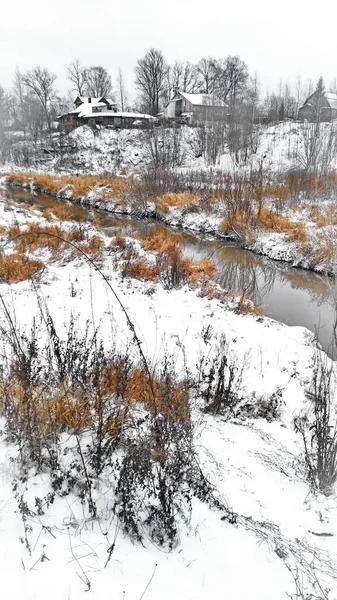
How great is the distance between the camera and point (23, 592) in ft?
5.38

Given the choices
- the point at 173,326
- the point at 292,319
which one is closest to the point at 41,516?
the point at 173,326

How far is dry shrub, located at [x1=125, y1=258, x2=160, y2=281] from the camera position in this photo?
9.20 m

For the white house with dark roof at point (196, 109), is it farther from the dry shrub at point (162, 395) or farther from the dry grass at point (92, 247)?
the dry shrub at point (162, 395)

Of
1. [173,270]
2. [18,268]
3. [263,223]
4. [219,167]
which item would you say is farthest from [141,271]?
[219,167]

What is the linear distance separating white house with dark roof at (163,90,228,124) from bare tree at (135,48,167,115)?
10.5 metres

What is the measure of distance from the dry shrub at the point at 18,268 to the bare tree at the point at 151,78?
188ft

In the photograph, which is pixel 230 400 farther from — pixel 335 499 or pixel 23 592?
pixel 23 592

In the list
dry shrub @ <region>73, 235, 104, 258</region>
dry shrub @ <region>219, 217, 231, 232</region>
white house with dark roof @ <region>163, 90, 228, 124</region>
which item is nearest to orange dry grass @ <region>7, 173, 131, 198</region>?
dry shrub @ <region>219, 217, 231, 232</region>

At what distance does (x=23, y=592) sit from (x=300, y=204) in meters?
16.7

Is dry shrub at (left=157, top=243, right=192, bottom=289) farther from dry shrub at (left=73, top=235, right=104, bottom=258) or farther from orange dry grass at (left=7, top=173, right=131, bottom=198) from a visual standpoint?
orange dry grass at (left=7, top=173, right=131, bottom=198)

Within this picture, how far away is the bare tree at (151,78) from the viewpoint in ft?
189

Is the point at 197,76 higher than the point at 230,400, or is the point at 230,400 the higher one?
the point at 197,76

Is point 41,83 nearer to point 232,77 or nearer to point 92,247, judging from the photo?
point 232,77

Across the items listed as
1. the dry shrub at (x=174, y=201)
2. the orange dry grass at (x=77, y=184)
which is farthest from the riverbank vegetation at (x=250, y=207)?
the orange dry grass at (x=77, y=184)
